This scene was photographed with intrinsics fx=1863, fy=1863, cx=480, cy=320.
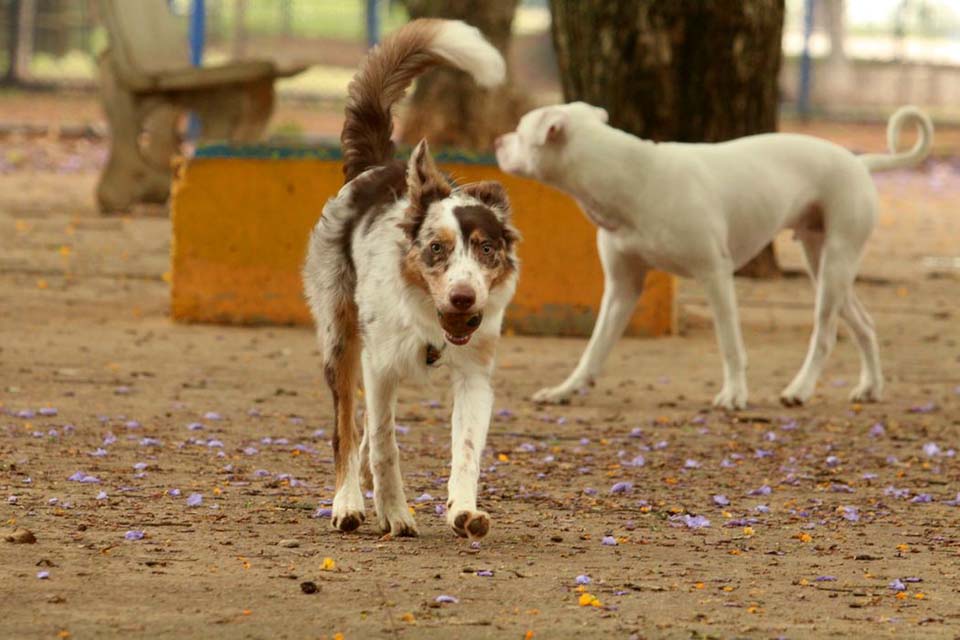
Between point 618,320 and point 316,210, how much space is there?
208 centimetres

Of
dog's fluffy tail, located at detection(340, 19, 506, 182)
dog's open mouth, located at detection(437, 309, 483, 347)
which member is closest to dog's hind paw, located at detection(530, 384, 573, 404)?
dog's fluffy tail, located at detection(340, 19, 506, 182)

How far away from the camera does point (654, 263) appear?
7863 millimetres

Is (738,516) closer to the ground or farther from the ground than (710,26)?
closer to the ground

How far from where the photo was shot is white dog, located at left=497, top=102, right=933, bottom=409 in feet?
25.2

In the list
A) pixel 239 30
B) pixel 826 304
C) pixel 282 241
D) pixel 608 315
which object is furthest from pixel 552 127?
pixel 239 30

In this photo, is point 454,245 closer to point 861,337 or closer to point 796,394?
point 796,394

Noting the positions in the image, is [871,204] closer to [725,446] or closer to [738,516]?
[725,446]

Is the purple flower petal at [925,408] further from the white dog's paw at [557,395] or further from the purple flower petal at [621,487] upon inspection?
the purple flower petal at [621,487]

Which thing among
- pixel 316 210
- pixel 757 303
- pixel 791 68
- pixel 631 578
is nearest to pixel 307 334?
pixel 316 210

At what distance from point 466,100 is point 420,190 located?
1222cm

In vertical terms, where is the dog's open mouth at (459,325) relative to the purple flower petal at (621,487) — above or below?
above

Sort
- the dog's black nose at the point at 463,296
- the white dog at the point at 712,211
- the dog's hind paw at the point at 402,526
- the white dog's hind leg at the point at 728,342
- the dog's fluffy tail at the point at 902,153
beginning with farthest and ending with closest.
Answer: the dog's fluffy tail at the point at 902,153
the white dog's hind leg at the point at 728,342
the white dog at the point at 712,211
the dog's hind paw at the point at 402,526
the dog's black nose at the point at 463,296

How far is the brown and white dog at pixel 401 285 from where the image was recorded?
4.95 meters

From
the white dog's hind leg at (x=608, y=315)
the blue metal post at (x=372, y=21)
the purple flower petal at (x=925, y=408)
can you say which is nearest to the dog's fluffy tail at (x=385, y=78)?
the white dog's hind leg at (x=608, y=315)
